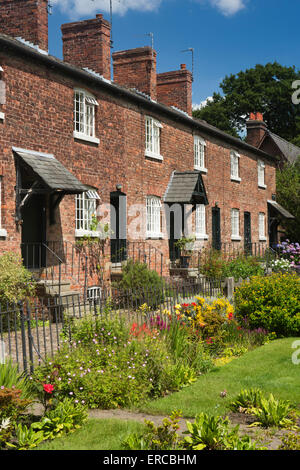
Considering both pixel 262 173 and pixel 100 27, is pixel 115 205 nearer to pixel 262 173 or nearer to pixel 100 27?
pixel 100 27

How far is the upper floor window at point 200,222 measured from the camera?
23.0 metres

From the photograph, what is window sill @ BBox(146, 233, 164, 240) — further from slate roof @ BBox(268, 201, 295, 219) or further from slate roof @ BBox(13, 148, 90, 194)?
slate roof @ BBox(268, 201, 295, 219)

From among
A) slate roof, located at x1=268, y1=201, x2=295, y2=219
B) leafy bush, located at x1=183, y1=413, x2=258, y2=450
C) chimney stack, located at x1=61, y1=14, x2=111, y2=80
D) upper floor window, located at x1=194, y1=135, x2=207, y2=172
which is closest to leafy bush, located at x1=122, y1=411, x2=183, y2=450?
leafy bush, located at x1=183, y1=413, x2=258, y2=450

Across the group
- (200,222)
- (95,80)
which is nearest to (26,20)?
(95,80)

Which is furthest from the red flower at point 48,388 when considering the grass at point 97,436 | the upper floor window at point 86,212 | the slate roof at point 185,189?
the slate roof at point 185,189

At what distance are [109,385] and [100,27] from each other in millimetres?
13812

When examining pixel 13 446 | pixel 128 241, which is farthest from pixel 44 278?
pixel 13 446

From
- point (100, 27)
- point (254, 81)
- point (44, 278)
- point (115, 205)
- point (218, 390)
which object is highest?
point (254, 81)

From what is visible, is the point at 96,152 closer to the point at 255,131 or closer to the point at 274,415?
the point at 274,415

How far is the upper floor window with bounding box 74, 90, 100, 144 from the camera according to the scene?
16.0 meters

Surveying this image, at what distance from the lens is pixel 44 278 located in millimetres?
14414

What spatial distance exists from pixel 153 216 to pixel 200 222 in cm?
408

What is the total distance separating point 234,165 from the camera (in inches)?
1094

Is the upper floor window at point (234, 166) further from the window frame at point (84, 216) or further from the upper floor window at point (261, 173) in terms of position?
the window frame at point (84, 216)
